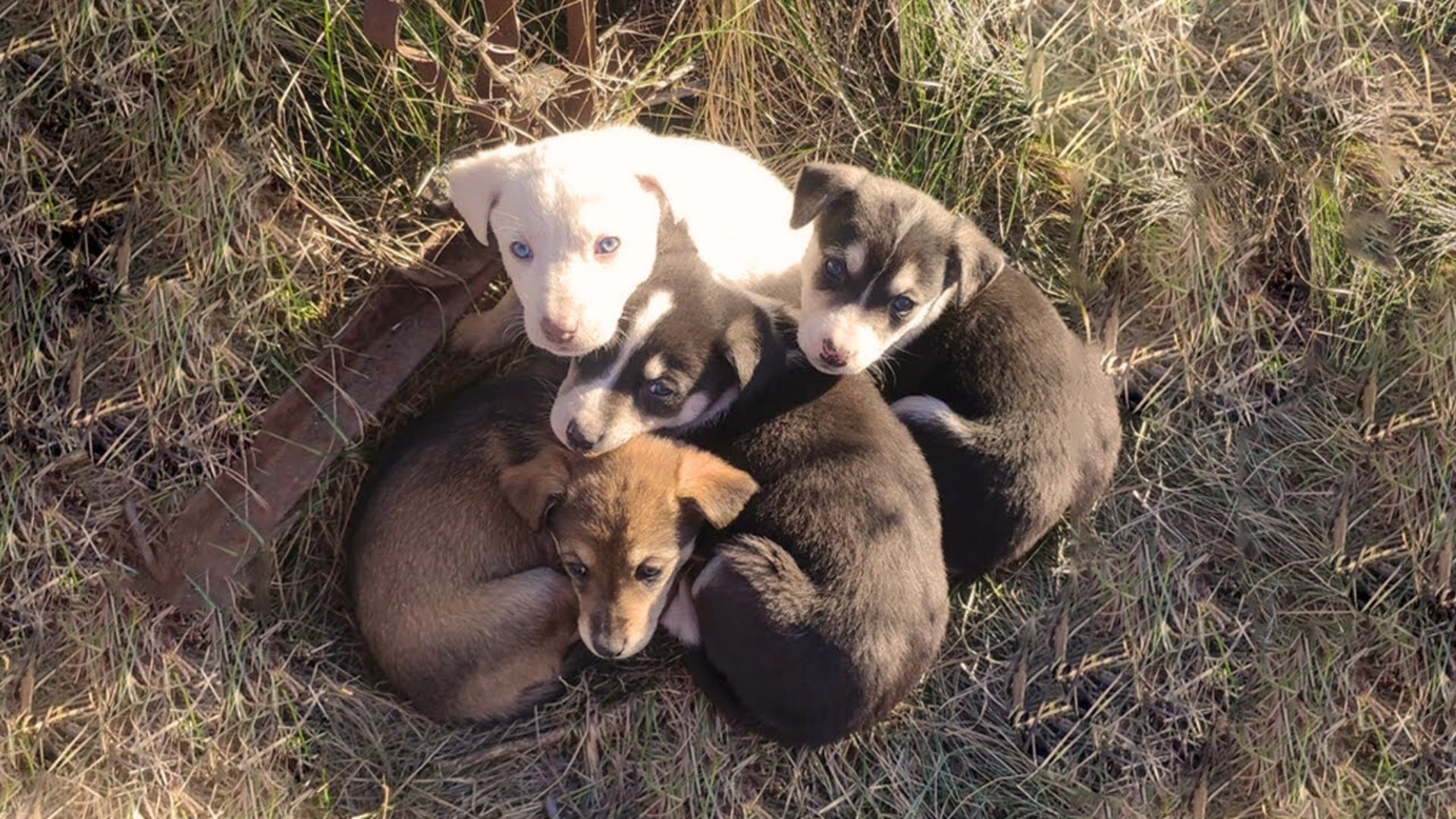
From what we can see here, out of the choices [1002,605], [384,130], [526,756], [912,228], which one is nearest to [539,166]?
[384,130]

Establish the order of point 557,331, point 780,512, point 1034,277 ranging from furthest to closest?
point 1034,277 → point 780,512 → point 557,331

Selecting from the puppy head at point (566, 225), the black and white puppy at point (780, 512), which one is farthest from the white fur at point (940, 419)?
the puppy head at point (566, 225)

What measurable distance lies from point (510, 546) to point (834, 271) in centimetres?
137

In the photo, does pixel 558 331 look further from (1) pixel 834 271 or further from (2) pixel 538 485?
(1) pixel 834 271

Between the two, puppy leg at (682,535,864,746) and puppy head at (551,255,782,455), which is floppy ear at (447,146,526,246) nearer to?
puppy head at (551,255,782,455)

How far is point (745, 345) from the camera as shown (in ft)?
13.3

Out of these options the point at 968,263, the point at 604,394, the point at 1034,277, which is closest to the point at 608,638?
the point at 604,394

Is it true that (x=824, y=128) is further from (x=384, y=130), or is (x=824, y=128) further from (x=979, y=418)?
(x=384, y=130)

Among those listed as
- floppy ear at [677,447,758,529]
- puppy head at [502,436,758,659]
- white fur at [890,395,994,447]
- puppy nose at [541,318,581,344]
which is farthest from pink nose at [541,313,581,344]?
white fur at [890,395,994,447]

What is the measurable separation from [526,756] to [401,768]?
0.39 metres

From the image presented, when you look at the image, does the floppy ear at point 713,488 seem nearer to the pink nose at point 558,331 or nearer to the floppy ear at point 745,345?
the floppy ear at point 745,345

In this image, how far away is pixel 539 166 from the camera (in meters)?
3.91

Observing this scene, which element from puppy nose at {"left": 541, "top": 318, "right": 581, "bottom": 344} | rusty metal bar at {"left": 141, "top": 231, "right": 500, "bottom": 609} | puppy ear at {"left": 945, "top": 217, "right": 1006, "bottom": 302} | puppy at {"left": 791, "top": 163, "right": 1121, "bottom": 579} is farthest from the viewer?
puppy ear at {"left": 945, "top": 217, "right": 1006, "bottom": 302}

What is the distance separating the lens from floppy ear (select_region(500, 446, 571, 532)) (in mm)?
3969
